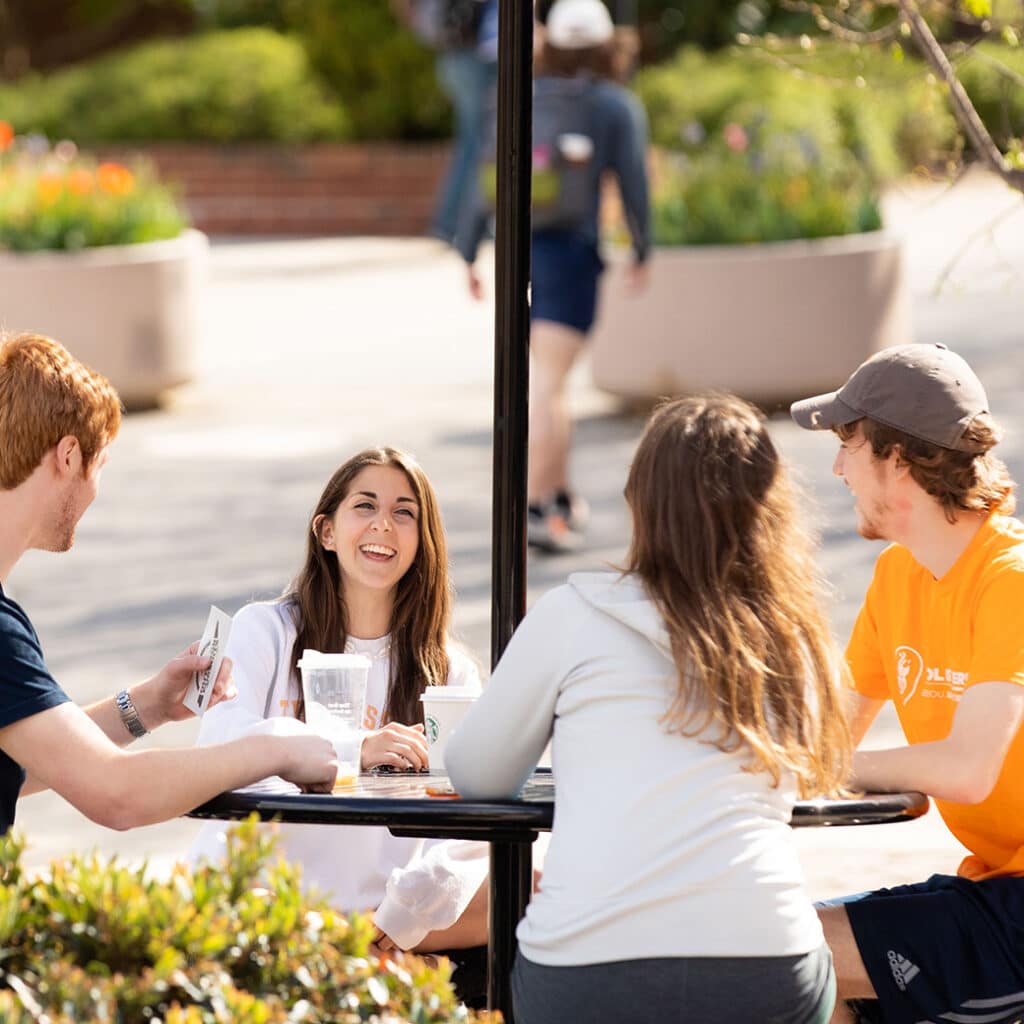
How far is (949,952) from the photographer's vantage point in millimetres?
2842

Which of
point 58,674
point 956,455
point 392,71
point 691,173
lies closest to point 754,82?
point 392,71

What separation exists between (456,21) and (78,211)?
3903mm

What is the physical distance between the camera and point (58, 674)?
612cm

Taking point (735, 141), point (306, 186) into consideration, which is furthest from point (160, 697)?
point (306, 186)

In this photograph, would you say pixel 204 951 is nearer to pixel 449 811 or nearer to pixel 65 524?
pixel 449 811

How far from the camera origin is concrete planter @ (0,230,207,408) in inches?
411

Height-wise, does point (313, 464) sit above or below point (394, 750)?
below

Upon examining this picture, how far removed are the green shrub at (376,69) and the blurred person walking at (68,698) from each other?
19.6 metres

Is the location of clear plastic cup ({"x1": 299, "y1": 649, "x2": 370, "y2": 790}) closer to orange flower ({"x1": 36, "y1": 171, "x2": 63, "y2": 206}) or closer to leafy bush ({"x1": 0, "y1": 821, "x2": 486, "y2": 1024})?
leafy bush ({"x1": 0, "y1": 821, "x2": 486, "y2": 1024})

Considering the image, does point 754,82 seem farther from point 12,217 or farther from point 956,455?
point 956,455

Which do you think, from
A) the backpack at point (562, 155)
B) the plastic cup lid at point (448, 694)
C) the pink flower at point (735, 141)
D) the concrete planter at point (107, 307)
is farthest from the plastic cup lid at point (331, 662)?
the pink flower at point (735, 141)

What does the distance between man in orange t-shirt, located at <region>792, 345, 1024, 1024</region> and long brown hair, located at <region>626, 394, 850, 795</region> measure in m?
0.27

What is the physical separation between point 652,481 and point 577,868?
1.70ft

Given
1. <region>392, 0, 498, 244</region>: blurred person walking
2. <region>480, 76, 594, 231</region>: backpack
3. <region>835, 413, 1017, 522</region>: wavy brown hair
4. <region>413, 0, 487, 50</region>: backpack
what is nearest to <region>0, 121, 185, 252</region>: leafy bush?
<region>392, 0, 498, 244</region>: blurred person walking
